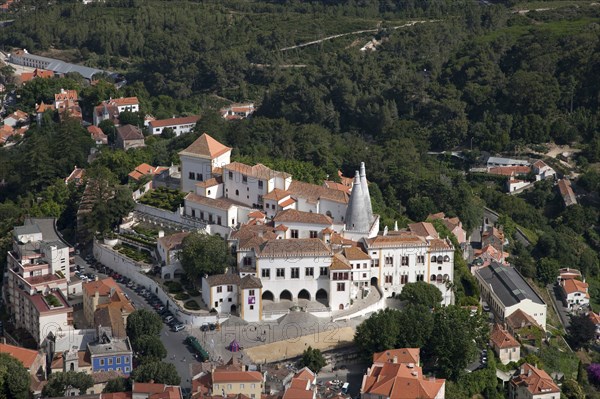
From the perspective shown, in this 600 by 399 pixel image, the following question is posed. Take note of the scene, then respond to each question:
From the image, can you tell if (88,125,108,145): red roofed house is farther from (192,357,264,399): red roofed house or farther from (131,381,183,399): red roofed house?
(131,381,183,399): red roofed house

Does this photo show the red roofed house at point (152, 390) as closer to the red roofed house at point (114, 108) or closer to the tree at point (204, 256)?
the tree at point (204, 256)

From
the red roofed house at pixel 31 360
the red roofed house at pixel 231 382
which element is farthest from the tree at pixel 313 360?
the red roofed house at pixel 31 360

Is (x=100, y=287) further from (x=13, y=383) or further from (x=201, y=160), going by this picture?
(x=201, y=160)

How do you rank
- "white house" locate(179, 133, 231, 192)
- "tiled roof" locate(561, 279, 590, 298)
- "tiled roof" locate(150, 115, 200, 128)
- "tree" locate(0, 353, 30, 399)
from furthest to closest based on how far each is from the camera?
1. "tiled roof" locate(150, 115, 200, 128)
2. "tiled roof" locate(561, 279, 590, 298)
3. "white house" locate(179, 133, 231, 192)
4. "tree" locate(0, 353, 30, 399)

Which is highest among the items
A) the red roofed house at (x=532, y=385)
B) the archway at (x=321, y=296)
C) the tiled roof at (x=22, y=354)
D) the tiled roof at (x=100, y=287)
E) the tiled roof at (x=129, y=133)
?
the tiled roof at (x=129, y=133)

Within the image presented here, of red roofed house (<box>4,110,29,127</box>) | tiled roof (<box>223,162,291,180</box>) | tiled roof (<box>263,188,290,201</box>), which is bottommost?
red roofed house (<box>4,110,29,127</box>)

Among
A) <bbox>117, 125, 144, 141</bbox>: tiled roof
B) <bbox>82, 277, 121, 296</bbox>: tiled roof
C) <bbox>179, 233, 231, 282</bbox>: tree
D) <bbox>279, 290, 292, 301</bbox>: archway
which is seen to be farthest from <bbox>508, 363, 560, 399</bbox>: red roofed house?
<bbox>117, 125, 144, 141</bbox>: tiled roof
